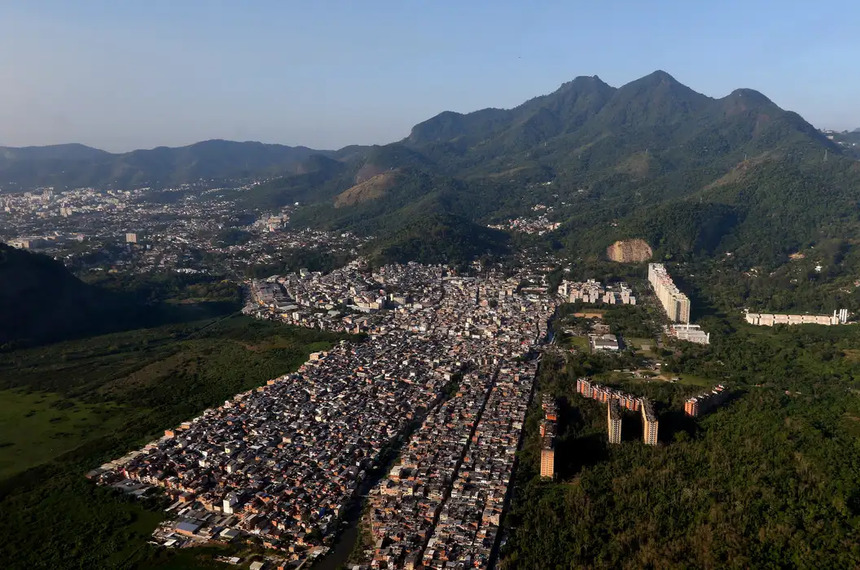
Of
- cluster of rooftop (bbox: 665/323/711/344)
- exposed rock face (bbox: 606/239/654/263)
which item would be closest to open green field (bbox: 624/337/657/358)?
cluster of rooftop (bbox: 665/323/711/344)

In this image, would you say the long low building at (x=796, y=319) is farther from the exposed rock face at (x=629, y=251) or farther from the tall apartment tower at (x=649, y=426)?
the tall apartment tower at (x=649, y=426)

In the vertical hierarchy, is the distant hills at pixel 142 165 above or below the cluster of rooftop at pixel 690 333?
above

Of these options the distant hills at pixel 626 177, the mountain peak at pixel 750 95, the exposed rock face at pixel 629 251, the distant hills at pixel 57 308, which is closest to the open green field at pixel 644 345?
A: the exposed rock face at pixel 629 251

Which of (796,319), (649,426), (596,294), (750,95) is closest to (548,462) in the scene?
(649,426)

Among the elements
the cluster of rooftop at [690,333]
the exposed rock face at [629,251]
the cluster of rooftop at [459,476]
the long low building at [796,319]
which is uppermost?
the exposed rock face at [629,251]

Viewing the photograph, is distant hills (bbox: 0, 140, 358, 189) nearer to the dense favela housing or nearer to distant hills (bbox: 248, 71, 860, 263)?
distant hills (bbox: 248, 71, 860, 263)

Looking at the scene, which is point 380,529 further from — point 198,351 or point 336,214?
point 336,214

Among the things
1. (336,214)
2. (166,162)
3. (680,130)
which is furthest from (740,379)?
(166,162)
